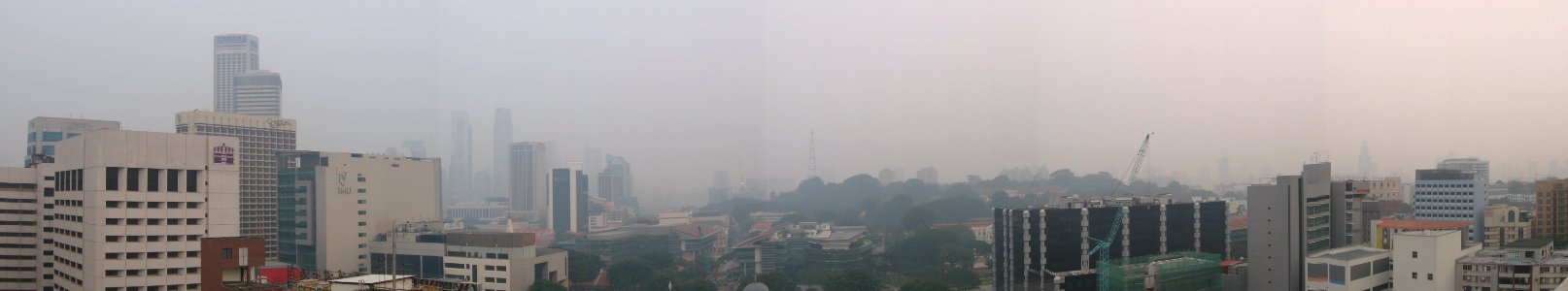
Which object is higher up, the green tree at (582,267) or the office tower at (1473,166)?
the office tower at (1473,166)

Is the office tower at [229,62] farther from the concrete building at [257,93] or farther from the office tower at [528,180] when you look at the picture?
the office tower at [528,180]

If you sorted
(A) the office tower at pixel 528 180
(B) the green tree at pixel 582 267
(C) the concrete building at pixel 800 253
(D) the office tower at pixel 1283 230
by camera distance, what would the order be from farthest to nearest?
1. (A) the office tower at pixel 528 180
2. (C) the concrete building at pixel 800 253
3. (B) the green tree at pixel 582 267
4. (D) the office tower at pixel 1283 230

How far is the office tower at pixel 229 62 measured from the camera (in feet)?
68.1

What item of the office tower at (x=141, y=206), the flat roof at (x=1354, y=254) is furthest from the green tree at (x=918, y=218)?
the office tower at (x=141, y=206)

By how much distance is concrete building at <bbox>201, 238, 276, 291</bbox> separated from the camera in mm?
5258

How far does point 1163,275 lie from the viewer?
693 centimetres

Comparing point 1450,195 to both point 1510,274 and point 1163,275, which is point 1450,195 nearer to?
point 1510,274

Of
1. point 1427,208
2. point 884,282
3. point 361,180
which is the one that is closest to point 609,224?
point 361,180

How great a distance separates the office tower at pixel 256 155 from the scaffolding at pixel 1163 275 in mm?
10320

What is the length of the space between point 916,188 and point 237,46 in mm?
13943

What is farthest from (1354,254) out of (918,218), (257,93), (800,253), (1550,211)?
(257,93)

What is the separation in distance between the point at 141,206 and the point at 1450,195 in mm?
11804

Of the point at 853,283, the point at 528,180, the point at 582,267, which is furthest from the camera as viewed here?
the point at 528,180

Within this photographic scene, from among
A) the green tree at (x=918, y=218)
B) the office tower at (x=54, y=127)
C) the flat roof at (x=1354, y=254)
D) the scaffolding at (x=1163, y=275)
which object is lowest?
the green tree at (x=918, y=218)
